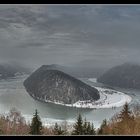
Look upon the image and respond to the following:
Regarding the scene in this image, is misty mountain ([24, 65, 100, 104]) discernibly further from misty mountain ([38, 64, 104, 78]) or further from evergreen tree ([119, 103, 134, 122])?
evergreen tree ([119, 103, 134, 122])

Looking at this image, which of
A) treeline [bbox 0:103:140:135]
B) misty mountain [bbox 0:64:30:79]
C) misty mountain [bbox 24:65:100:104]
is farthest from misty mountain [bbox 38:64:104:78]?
treeline [bbox 0:103:140:135]

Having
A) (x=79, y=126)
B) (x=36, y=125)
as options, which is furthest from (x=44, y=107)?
(x=79, y=126)

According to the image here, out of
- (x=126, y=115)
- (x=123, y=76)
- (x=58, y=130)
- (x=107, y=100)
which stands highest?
(x=123, y=76)

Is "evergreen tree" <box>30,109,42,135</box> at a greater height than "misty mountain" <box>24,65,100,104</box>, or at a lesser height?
lesser

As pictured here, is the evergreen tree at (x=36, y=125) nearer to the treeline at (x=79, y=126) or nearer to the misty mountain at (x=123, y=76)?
the treeline at (x=79, y=126)

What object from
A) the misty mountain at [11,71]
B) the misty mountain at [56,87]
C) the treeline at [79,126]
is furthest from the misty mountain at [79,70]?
the treeline at [79,126]

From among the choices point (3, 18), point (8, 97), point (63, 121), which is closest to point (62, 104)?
point (63, 121)

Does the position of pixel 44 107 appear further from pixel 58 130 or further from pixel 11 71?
pixel 11 71
